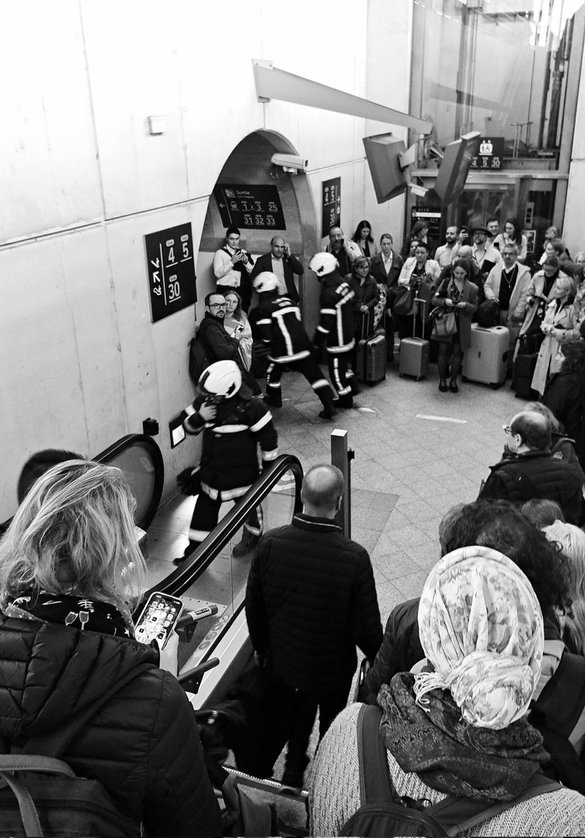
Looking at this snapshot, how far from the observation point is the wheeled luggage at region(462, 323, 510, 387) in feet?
29.7

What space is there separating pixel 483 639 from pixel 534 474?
2578 mm

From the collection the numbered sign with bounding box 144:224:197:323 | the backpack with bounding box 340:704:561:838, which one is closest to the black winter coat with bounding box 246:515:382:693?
the backpack with bounding box 340:704:561:838

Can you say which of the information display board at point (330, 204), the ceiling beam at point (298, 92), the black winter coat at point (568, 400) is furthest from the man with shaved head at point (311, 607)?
the information display board at point (330, 204)

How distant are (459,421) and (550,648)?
647cm

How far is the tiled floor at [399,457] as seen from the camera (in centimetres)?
572

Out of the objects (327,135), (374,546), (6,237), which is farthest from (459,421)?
(6,237)

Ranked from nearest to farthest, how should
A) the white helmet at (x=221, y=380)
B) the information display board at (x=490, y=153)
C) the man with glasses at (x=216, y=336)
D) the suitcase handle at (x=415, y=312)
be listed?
1. the white helmet at (x=221, y=380)
2. the man with glasses at (x=216, y=336)
3. the suitcase handle at (x=415, y=312)
4. the information display board at (x=490, y=153)

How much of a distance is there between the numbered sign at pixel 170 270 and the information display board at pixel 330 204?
4160 mm

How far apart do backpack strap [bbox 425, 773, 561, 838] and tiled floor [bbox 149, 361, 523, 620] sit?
3.55 meters

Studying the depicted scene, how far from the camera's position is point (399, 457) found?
7469 millimetres

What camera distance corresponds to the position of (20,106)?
172 inches

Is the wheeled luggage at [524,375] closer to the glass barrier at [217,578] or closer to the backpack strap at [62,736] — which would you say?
the glass barrier at [217,578]

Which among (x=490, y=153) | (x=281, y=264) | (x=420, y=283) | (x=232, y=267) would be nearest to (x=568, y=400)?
(x=232, y=267)

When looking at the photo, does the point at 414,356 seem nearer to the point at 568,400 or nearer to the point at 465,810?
the point at 568,400
